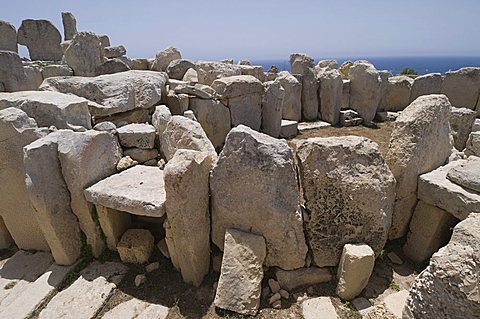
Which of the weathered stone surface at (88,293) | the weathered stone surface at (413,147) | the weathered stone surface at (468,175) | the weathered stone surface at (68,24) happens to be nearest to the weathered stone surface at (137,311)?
the weathered stone surface at (88,293)

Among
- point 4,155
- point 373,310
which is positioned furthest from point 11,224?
point 373,310

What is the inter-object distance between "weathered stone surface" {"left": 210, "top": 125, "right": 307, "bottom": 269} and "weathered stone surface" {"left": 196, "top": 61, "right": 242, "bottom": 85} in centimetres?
511

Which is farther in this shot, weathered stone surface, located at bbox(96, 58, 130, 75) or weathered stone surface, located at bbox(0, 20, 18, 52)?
weathered stone surface, located at bbox(0, 20, 18, 52)

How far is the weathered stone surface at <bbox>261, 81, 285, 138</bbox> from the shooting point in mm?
6969

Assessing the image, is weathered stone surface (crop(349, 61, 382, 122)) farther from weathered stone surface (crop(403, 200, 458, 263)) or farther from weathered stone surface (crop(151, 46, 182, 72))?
weathered stone surface (crop(403, 200, 458, 263))

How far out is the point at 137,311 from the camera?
2.89 metres

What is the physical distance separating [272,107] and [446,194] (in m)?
4.57

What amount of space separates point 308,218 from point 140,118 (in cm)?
333

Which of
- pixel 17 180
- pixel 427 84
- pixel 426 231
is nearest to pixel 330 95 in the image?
pixel 427 84

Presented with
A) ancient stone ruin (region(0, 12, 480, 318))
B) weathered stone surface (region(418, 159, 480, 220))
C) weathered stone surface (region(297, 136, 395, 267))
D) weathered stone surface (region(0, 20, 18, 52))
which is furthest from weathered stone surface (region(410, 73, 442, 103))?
weathered stone surface (region(0, 20, 18, 52))

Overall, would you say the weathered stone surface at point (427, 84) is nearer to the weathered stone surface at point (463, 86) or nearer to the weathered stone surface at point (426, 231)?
the weathered stone surface at point (463, 86)

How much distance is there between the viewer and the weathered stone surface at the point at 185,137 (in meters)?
3.40

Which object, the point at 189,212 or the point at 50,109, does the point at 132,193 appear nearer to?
the point at 189,212

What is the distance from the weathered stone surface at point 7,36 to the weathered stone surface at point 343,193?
1689 cm
